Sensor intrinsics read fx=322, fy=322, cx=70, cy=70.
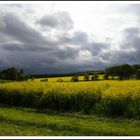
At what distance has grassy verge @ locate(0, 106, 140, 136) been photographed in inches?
469

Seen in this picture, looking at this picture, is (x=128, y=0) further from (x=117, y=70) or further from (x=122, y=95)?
(x=117, y=70)

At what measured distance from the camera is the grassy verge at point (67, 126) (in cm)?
1191

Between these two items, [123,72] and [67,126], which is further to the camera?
[123,72]

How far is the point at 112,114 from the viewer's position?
50.9 feet

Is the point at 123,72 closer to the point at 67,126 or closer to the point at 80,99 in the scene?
the point at 80,99

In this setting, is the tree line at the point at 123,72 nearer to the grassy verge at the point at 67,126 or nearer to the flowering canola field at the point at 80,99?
the flowering canola field at the point at 80,99

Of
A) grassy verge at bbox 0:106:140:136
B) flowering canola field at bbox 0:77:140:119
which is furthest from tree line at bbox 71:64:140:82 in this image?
grassy verge at bbox 0:106:140:136

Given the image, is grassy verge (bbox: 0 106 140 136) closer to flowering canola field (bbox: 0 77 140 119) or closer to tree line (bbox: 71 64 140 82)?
flowering canola field (bbox: 0 77 140 119)

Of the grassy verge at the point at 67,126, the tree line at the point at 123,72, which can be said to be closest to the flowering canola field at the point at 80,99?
the grassy verge at the point at 67,126

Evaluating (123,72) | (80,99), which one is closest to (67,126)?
(80,99)

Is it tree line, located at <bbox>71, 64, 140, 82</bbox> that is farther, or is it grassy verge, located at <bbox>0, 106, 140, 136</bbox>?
tree line, located at <bbox>71, 64, 140, 82</bbox>

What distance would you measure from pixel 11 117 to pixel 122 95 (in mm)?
5752

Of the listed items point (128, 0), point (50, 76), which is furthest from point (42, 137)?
point (50, 76)

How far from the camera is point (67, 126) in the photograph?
12922 millimetres
